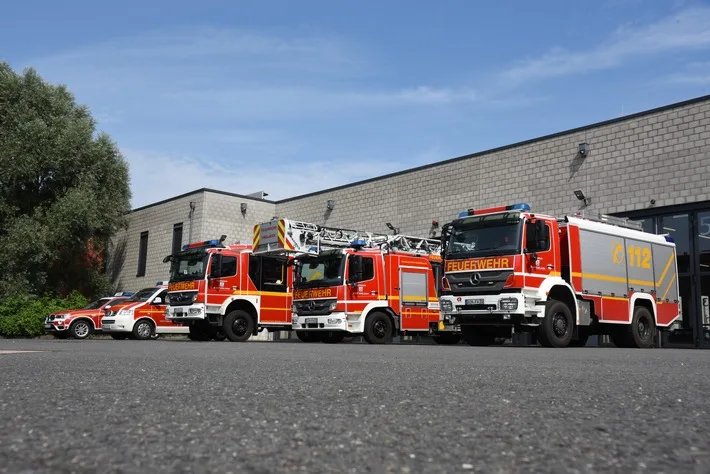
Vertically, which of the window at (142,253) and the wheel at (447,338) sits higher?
the window at (142,253)

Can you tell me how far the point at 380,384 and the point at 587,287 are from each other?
36.4 feet

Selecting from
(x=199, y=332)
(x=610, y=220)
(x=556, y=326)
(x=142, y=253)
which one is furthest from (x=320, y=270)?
(x=142, y=253)

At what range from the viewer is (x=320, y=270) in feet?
60.6

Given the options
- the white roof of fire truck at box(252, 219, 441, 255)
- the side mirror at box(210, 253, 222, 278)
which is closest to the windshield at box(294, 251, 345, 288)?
the white roof of fire truck at box(252, 219, 441, 255)

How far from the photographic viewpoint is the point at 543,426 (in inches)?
116

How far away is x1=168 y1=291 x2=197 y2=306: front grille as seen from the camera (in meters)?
19.3

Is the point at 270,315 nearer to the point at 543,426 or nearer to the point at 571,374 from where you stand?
the point at 571,374

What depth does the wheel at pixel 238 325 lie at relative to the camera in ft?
63.2

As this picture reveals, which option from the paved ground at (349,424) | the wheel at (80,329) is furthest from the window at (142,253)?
the paved ground at (349,424)

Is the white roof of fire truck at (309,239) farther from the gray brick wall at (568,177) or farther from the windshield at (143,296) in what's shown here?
the windshield at (143,296)

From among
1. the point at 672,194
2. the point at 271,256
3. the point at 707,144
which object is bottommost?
the point at 271,256

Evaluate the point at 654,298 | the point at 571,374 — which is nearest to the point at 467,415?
the point at 571,374

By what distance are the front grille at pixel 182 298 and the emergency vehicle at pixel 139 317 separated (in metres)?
2.82

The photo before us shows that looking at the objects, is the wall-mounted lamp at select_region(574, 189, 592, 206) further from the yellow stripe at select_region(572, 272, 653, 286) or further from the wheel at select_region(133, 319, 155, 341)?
the wheel at select_region(133, 319, 155, 341)
